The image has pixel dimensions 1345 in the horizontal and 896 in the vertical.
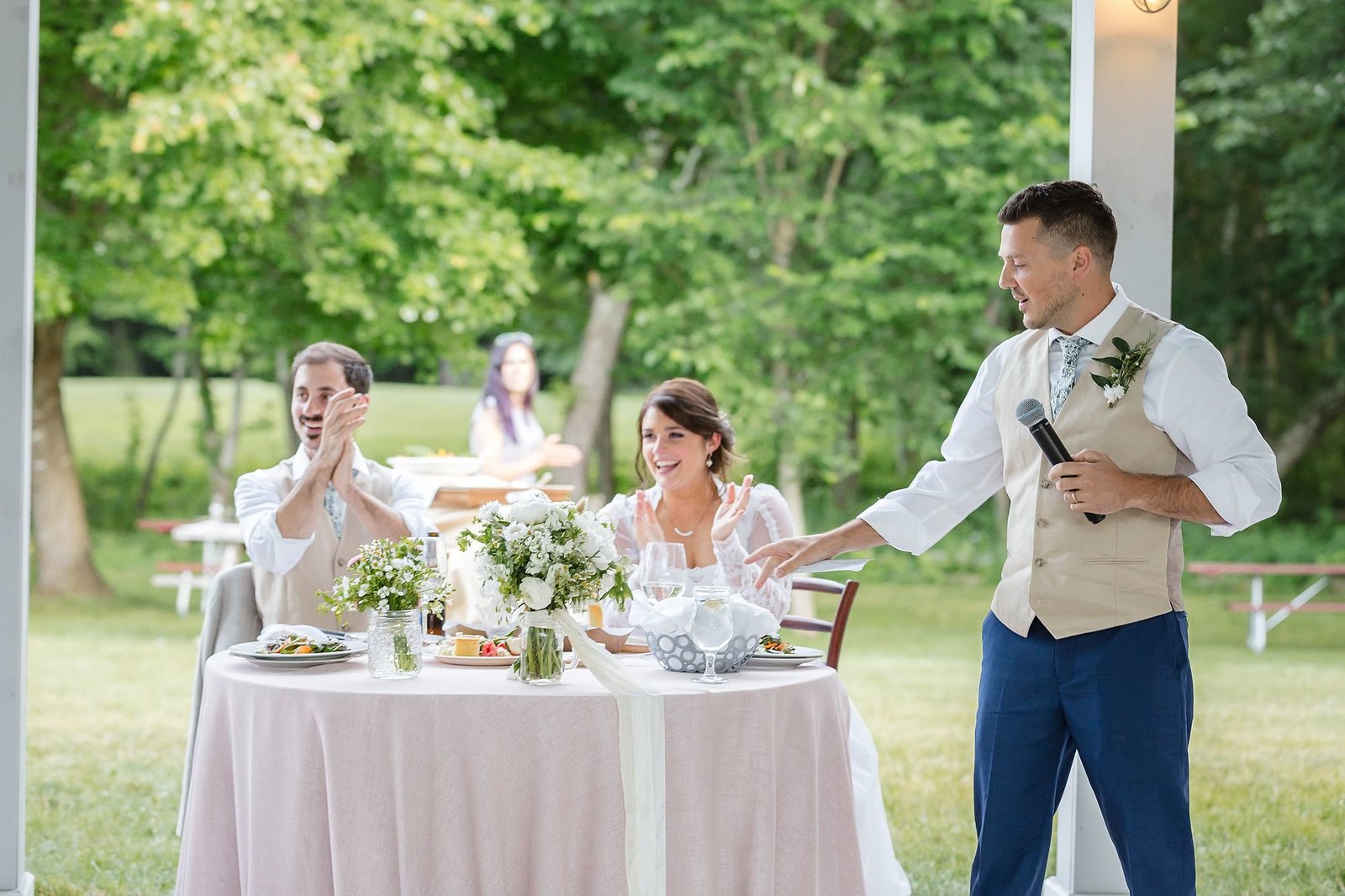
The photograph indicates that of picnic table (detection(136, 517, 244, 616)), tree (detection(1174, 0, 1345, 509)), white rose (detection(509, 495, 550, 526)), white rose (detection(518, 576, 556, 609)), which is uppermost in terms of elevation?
tree (detection(1174, 0, 1345, 509))

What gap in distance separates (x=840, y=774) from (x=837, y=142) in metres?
7.49

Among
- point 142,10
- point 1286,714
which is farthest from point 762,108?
point 1286,714

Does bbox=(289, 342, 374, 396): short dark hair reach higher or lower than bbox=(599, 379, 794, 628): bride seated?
higher

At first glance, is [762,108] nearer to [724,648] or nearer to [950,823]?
[950,823]

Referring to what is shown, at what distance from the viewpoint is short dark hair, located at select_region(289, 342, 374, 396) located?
3521 mm

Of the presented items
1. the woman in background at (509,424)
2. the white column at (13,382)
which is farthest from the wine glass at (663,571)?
the woman in background at (509,424)

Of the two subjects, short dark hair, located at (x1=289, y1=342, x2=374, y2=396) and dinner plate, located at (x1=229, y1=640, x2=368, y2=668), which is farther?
short dark hair, located at (x1=289, y1=342, x2=374, y2=396)

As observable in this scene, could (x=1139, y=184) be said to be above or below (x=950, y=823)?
above

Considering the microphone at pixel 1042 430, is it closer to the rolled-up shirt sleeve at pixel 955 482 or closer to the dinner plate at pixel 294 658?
the rolled-up shirt sleeve at pixel 955 482

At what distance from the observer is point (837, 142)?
9.46 meters

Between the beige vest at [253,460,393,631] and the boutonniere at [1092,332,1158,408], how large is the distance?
1.85 meters

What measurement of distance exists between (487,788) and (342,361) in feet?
5.08

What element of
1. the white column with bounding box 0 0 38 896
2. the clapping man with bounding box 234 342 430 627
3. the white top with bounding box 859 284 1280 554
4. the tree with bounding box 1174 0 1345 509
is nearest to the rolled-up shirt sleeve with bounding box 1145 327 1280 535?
the white top with bounding box 859 284 1280 554

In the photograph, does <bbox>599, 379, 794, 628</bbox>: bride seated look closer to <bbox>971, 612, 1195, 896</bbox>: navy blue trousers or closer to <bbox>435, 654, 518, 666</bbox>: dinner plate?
<bbox>435, 654, 518, 666</bbox>: dinner plate
